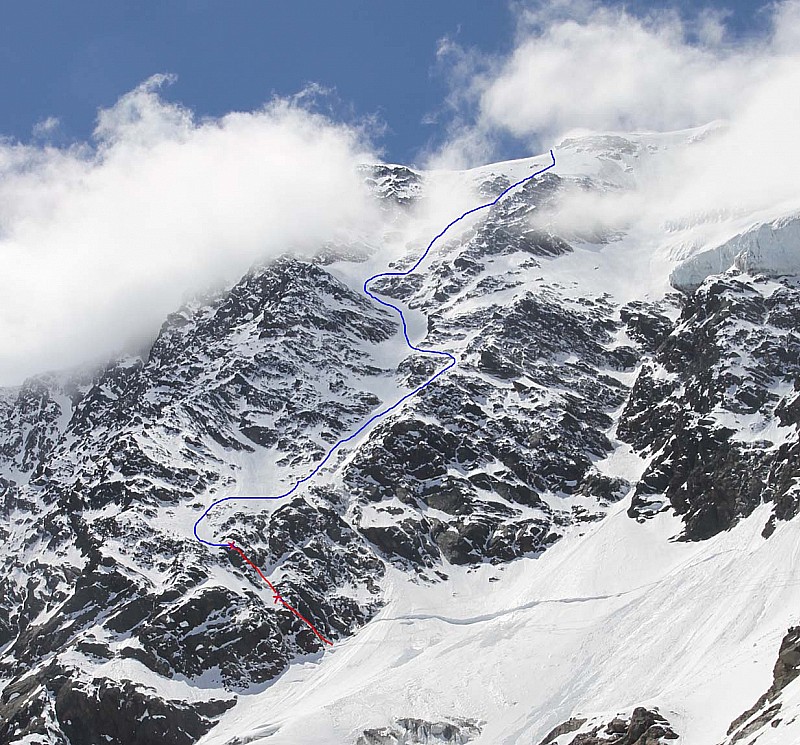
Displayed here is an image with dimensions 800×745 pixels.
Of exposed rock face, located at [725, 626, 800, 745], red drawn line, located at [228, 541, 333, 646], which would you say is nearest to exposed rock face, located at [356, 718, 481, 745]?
red drawn line, located at [228, 541, 333, 646]

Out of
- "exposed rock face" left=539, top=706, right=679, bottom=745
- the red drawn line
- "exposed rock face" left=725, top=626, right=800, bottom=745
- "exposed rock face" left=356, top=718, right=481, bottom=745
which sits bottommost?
"exposed rock face" left=725, top=626, right=800, bottom=745

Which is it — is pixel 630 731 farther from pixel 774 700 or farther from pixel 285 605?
pixel 285 605

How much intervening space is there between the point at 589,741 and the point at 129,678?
8788 cm

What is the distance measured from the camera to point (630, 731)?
108 meters

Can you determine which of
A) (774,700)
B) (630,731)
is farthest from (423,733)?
(774,700)

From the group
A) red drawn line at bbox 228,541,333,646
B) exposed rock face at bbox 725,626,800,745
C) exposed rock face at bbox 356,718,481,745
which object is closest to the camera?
exposed rock face at bbox 725,626,800,745

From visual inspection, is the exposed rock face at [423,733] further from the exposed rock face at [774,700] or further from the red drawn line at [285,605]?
the exposed rock face at [774,700]

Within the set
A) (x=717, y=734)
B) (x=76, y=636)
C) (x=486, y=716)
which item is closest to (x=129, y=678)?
(x=76, y=636)

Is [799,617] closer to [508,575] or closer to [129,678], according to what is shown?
[508,575]

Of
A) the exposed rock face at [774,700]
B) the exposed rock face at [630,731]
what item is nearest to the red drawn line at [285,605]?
the exposed rock face at [630,731]

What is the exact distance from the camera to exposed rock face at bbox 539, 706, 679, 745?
103 metres

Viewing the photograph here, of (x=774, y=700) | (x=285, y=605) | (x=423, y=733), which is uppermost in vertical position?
(x=285, y=605)

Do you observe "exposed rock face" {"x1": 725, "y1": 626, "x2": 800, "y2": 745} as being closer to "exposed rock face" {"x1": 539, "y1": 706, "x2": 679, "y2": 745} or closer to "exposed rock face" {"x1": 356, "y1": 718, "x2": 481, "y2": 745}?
"exposed rock face" {"x1": 539, "y1": 706, "x2": 679, "y2": 745}

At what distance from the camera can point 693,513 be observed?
19112 cm
